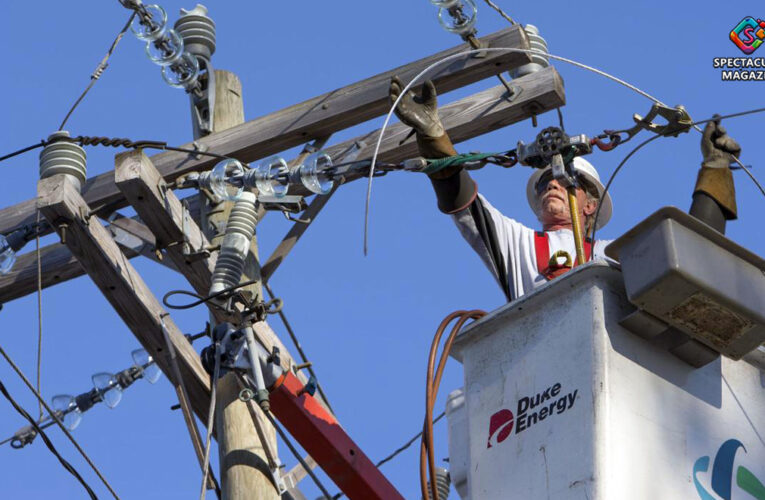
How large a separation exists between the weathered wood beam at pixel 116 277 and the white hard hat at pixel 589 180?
1629 millimetres

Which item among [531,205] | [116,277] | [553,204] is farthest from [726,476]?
[116,277]

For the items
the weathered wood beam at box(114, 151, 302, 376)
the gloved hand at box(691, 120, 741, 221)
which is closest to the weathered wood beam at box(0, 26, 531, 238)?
the weathered wood beam at box(114, 151, 302, 376)

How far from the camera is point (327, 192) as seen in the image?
25.8 ft

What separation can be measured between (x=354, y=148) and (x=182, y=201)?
0.84 m

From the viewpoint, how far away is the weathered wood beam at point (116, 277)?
7801mm

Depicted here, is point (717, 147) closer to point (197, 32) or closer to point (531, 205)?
point (531, 205)

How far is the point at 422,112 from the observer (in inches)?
270

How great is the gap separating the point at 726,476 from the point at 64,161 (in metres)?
3.50

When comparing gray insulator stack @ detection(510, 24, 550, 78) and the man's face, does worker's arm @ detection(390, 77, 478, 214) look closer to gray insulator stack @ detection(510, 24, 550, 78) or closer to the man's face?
the man's face

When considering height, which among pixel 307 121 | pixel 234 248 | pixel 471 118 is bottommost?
pixel 234 248

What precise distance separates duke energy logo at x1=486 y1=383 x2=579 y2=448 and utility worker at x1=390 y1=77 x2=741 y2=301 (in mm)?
847

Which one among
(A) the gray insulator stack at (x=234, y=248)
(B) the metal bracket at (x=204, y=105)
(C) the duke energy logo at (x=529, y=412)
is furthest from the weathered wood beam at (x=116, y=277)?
(C) the duke energy logo at (x=529, y=412)

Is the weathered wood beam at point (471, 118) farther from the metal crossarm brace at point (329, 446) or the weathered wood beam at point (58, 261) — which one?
the metal crossarm brace at point (329, 446)

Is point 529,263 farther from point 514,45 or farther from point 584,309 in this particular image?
point 584,309
